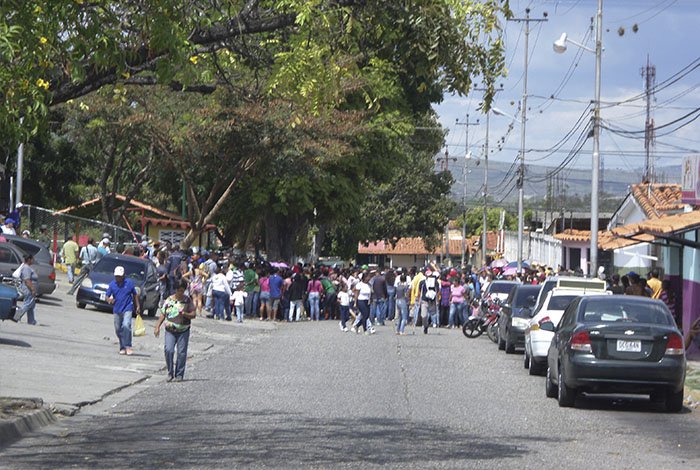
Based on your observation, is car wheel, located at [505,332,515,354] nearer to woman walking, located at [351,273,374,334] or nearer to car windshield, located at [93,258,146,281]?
woman walking, located at [351,273,374,334]

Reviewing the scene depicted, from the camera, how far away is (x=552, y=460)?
37.9ft

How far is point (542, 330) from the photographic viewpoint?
21266 millimetres

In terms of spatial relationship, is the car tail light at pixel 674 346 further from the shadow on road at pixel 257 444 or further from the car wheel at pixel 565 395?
the shadow on road at pixel 257 444

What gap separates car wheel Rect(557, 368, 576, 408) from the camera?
16.6 m

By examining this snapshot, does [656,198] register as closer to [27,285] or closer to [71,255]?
[71,255]

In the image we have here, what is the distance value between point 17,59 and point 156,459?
4.12 meters

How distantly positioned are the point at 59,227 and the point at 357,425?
30633mm

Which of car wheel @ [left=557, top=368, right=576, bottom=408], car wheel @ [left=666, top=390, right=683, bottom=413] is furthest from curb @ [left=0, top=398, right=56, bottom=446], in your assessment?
car wheel @ [left=666, top=390, right=683, bottom=413]

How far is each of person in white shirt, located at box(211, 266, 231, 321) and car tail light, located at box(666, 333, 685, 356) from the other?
71.4ft

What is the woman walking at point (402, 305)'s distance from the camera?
3453 centimetres

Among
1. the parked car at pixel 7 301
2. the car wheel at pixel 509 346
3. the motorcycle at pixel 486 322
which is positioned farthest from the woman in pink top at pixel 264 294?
the parked car at pixel 7 301

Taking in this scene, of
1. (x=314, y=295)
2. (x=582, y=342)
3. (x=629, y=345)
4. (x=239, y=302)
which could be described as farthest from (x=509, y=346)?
(x=314, y=295)

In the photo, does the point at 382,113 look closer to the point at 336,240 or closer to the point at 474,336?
the point at 474,336

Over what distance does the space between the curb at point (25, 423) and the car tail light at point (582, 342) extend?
7.03m
